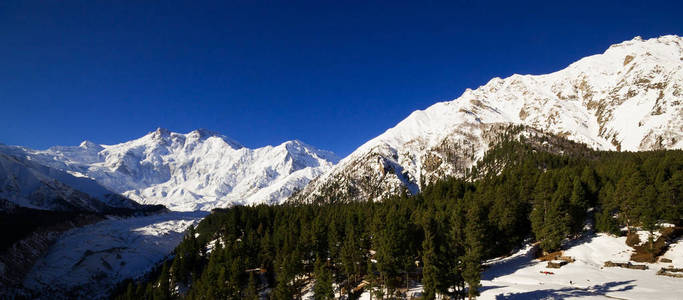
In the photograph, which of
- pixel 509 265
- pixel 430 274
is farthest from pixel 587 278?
pixel 430 274

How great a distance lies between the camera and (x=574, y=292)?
44062 millimetres

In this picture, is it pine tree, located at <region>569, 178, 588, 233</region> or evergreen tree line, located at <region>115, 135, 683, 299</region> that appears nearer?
evergreen tree line, located at <region>115, 135, 683, 299</region>

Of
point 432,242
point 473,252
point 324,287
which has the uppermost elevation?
point 432,242

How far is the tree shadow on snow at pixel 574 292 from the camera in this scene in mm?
43156

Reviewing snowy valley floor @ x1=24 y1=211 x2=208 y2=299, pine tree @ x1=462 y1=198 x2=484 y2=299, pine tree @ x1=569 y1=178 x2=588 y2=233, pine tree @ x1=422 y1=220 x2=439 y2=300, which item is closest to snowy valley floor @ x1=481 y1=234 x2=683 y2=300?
pine tree @ x1=569 y1=178 x2=588 y2=233

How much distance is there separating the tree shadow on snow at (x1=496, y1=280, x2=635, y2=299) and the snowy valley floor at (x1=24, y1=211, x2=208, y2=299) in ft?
416

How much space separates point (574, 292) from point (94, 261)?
160 m

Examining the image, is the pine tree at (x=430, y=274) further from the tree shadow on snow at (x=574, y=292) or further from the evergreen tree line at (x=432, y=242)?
the tree shadow on snow at (x=574, y=292)

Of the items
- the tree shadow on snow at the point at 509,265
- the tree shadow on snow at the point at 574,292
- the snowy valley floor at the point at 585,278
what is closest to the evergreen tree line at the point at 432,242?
the tree shadow on snow at the point at 509,265

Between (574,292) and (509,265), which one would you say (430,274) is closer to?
(574,292)

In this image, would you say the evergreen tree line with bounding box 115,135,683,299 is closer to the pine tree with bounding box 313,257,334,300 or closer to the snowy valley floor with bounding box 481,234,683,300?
the pine tree with bounding box 313,257,334,300

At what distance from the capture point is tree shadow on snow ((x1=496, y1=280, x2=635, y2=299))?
142 ft

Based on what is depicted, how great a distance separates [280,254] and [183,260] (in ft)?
111

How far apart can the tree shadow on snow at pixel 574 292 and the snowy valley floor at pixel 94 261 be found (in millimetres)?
126727
